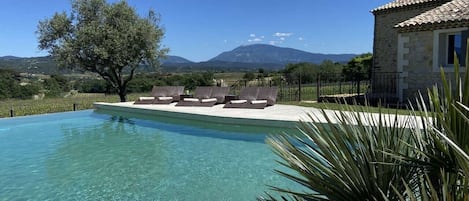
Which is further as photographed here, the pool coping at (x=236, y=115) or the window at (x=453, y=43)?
the window at (x=453, y=43)

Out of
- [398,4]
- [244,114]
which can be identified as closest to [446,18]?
[398,4]

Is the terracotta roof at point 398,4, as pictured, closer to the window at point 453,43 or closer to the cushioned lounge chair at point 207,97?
the window at point 453,43

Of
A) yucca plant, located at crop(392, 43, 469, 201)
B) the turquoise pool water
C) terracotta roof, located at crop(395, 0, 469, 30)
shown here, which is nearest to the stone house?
terracotta roof, located at crop(395, 0, 469, 30)

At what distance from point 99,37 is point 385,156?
1959 centimetres

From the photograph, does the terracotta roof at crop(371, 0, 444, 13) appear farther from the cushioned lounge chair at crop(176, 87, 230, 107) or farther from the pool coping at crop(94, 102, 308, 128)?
the cushioned lounge chair at crop(176, 87, 230, 107)

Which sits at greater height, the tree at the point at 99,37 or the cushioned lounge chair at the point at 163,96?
the tree at the point at 99,37

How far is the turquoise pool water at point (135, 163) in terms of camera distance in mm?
6632

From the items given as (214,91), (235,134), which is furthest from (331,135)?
(214,91)

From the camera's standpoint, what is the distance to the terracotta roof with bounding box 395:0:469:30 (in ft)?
42.8

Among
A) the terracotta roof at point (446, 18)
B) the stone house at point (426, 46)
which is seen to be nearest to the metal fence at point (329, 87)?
the stone house at point (426, 46)

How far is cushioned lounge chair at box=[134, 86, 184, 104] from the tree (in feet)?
7.61

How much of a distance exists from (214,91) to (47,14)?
34.1 ft

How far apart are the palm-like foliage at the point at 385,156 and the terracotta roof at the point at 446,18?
1286cm

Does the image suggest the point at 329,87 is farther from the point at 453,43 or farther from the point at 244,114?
the point at 244,114
